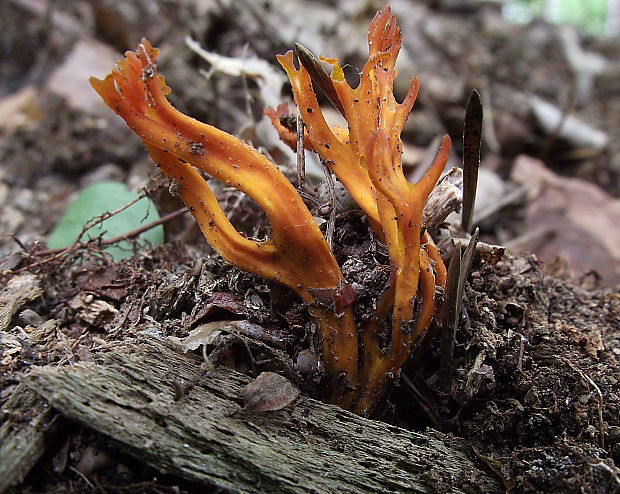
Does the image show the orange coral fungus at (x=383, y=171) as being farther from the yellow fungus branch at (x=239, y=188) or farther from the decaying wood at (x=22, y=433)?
the decaying wood at (x=22, y=433)

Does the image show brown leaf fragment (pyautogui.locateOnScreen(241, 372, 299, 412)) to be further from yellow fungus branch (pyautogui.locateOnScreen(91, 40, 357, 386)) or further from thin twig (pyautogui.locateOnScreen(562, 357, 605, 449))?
thin twig (pyautogui.locateOnScreen(562, 357, 605, 449))

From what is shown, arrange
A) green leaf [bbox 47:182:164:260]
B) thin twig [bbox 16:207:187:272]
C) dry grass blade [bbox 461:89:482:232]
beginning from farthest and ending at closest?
green leaf [bbox 47:182:164:260] < thin twig [bbox 16:207:187:272] < dry grass blade [bbox 461:89:482:232]

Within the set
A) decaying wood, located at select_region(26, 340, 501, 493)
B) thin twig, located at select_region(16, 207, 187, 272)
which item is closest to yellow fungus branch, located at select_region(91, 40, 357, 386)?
decaying wood, located at select_region(26, 340, 501, 493)

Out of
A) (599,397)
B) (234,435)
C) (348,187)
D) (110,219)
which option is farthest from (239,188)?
(599,397)

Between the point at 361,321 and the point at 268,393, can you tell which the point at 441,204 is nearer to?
the point at 361,321

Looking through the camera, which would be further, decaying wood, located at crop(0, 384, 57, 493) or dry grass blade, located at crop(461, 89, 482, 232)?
dry grass blade, located at crop(461, 89, 482, 232)

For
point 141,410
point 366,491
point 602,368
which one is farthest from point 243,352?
point 602,368

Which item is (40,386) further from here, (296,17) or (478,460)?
(296,17)
